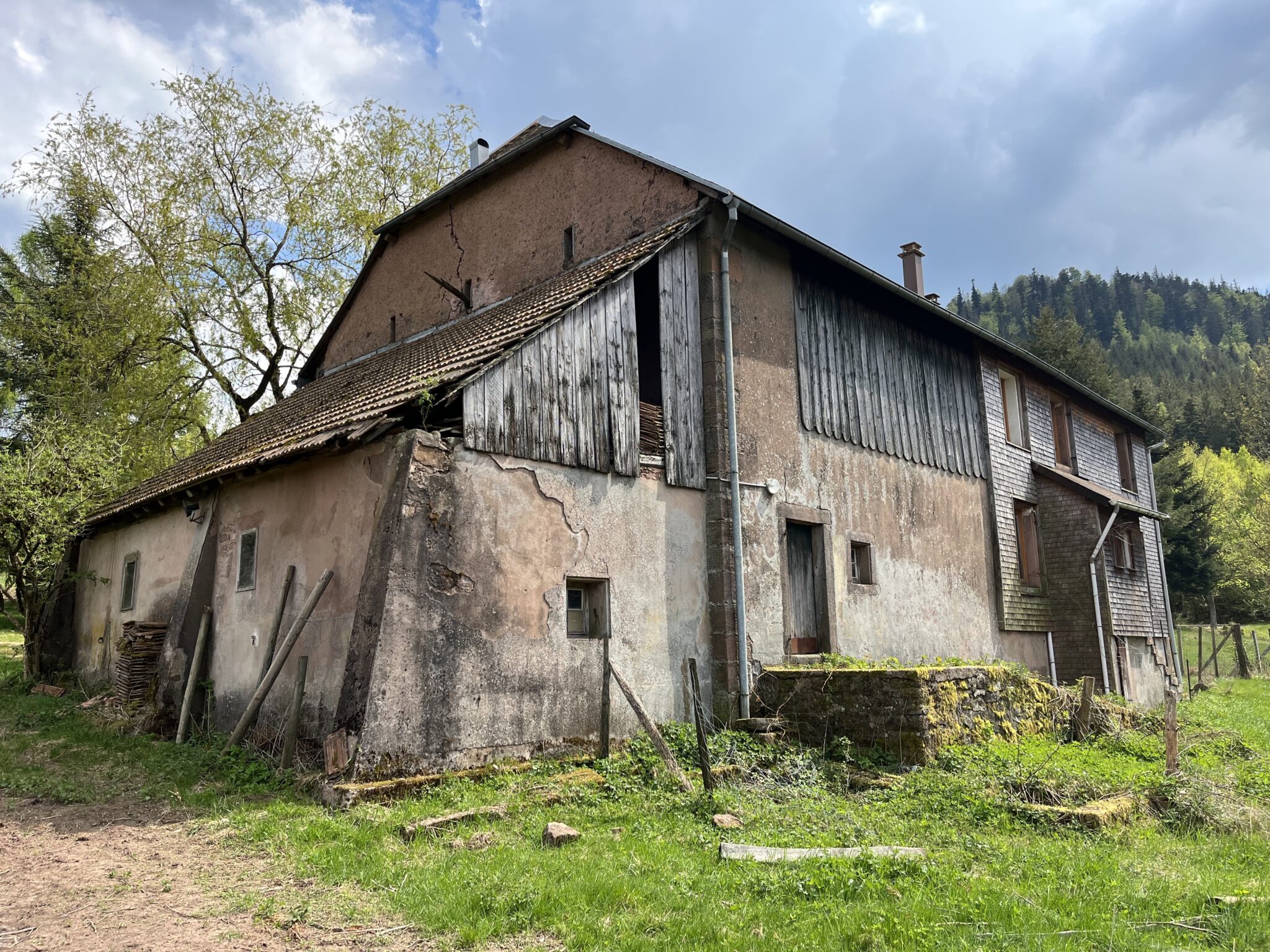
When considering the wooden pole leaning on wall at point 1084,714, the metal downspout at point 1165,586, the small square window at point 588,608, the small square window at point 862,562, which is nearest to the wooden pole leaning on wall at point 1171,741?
the wooden pole leaning on wall at point 1084,714

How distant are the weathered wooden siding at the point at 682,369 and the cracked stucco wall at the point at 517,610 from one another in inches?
16.9

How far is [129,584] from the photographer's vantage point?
14656 mm

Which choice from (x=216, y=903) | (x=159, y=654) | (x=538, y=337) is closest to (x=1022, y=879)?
(x=216, y=903)

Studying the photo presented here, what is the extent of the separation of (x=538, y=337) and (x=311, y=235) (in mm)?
16351

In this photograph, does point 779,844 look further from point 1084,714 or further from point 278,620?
point 1084,714

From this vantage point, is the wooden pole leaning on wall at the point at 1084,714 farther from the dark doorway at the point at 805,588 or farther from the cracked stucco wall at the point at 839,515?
the dark doorway at the point at 805,588

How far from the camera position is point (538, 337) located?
31.9ft

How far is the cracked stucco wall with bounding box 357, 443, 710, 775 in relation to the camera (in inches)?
321

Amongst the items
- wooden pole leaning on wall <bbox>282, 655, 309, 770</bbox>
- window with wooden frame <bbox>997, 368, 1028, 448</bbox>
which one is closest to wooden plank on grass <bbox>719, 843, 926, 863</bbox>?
wooden pole leaning on wall <bbox>282, 655, 309, 770</bbox>

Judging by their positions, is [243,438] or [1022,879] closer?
[1022,879]

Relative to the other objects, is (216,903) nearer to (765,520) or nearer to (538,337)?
(538,337)

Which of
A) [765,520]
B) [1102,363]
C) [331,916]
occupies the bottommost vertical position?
[331,916]

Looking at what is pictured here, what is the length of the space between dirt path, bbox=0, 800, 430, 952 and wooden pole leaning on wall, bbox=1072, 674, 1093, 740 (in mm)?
9200

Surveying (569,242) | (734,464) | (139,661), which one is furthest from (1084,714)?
(139,661)
